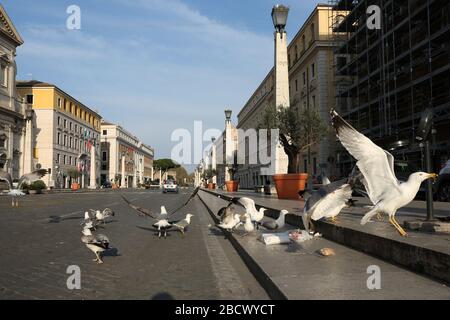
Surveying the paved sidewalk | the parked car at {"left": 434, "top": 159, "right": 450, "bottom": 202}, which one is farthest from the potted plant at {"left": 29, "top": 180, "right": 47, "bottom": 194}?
the paved sidewalk

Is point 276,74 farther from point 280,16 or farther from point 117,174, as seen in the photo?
point 117,174

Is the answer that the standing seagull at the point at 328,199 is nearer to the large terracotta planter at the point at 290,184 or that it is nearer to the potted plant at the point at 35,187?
the large terracotta planter at the point at 290,184

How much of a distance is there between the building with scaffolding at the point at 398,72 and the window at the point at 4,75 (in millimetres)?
47428

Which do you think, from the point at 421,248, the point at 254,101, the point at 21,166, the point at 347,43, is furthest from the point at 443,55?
the point at 21,166

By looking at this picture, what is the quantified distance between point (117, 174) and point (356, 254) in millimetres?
121229

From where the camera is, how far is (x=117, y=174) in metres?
123

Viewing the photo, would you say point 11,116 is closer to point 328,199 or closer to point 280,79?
point 280,79

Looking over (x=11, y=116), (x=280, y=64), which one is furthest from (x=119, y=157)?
(x=280, y=64)

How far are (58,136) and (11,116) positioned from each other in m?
17.3

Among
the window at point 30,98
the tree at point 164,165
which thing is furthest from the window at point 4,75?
the tree at point 164,165

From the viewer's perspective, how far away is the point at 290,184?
59.6 ft

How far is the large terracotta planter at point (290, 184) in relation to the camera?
58.7ft

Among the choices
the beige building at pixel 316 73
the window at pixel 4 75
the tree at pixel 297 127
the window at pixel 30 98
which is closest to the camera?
the tree at pixel 297 127

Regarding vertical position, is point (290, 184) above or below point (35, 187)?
above
